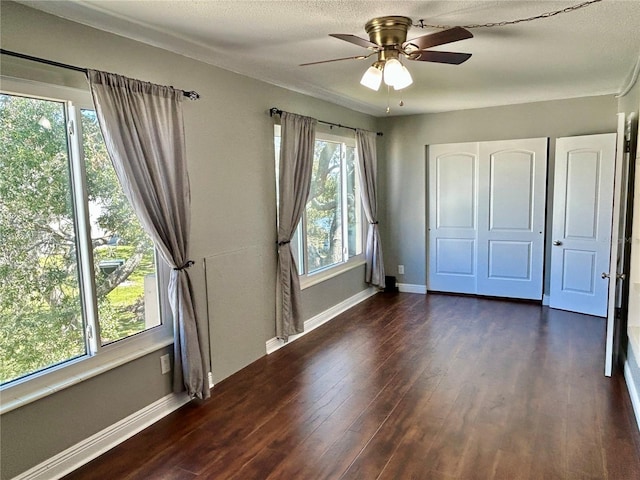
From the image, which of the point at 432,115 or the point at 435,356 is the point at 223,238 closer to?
the point at 435,356

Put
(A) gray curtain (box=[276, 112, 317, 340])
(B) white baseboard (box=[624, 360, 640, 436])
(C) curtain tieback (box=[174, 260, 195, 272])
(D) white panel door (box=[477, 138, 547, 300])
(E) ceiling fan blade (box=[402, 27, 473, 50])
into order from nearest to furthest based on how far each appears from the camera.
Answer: (E) ceiling fan blade (box=[402, 27, 473, 50]) → (B) white baseboard (box=[624, 360, 640, 436]) → (C) curtain tieback (box=[174, 260, 195, 272]) → (A) gray curtain (box=[276, 112, 317, 340]) → (D) white panel door (box=[477, 138, 547, 300])

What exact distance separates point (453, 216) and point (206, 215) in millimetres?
3769

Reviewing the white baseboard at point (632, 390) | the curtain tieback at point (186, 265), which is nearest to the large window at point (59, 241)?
the curtain tieback at point (186, 265)

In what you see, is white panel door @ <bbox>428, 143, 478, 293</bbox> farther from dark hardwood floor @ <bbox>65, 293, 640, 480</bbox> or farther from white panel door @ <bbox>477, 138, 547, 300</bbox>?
dark hardwood floor @ <bbox>65, 293, 640, 480</bbox>

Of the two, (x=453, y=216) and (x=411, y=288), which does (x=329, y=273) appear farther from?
(x=453, y=216)

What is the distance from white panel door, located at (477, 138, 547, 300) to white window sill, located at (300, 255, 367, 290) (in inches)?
64.4

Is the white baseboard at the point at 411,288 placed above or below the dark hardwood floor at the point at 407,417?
above

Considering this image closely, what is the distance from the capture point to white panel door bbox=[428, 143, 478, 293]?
580cm

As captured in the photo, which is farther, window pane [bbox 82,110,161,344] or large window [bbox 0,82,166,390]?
window pane [bbox 82,110,161,344]

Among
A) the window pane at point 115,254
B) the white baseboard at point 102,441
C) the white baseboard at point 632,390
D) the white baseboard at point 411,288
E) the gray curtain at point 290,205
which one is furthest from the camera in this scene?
the white baseboard at point 411,288

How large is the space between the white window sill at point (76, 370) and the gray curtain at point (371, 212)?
3.41m

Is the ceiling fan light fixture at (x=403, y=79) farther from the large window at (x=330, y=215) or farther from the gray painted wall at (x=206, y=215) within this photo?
the large window at (x=330, y=215)

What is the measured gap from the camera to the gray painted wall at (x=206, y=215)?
2246 millimetres

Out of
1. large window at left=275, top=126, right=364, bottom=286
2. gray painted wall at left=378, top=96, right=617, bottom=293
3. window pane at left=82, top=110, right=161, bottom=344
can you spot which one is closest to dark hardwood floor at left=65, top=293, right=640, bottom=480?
window pane at left=82, top=110, right=161, bottom=344
